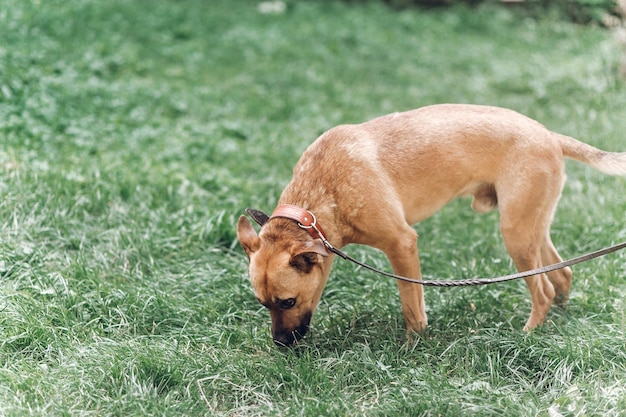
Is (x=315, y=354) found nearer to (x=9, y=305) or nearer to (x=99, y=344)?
(x=99, y=344)

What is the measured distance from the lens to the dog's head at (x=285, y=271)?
4156 millimetres

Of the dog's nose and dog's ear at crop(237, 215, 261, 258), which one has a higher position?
dog's ear at crop(237, 215, 261, 258)

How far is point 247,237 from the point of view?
14.2ft

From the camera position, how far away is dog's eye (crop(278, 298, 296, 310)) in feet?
14.0

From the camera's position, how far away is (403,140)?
4789 millimetres

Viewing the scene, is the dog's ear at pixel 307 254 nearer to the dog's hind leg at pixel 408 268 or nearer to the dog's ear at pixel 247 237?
the dog's ear at pixel 247 237

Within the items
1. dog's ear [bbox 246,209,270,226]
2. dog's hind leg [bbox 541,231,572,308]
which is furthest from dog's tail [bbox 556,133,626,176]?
dog's ear [bbox 246,209,270,226]

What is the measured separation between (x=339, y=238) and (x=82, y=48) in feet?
24.2

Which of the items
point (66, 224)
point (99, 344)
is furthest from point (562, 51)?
point (99, 344)

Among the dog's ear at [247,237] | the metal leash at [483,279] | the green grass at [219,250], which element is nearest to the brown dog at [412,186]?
the dog's ear at [247,237]

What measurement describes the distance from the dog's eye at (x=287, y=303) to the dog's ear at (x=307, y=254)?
21 cm

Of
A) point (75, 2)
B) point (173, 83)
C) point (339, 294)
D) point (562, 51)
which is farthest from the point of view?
point (562, 51)

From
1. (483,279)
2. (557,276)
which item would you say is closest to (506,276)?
(483,279)

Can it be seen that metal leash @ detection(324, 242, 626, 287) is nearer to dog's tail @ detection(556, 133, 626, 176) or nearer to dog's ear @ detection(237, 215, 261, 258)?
dog's ear @ detection(237, 215, 261, 258)
